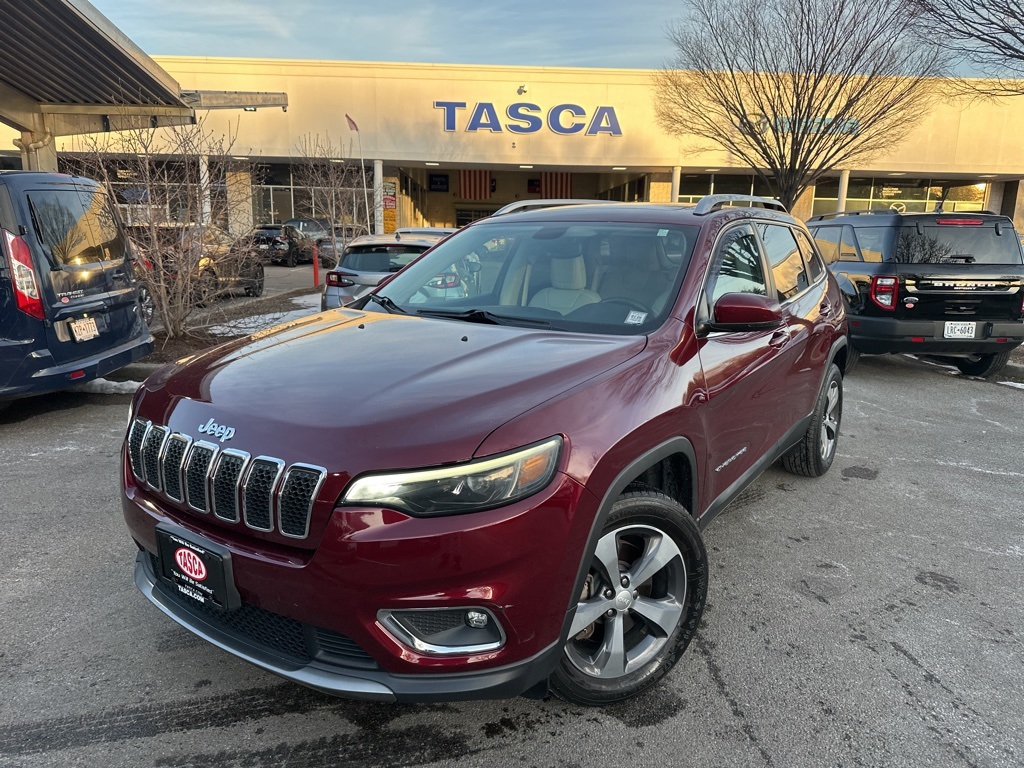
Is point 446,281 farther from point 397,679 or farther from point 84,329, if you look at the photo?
point 84,329

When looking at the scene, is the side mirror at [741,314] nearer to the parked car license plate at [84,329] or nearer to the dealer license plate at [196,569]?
the dealer license plate at [196,569]

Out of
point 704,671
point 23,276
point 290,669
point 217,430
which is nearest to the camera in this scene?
point 290,669

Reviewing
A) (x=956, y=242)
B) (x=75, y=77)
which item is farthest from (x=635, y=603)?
(x=75, y=77)

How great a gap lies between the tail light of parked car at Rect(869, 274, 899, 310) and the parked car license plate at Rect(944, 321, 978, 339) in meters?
0.62

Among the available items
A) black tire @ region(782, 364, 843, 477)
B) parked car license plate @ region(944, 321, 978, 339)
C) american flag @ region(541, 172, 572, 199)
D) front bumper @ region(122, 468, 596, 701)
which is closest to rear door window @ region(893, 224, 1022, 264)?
parked car license plate @ region(944, 321, 978, 339)

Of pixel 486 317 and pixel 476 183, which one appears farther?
pixel 476 183

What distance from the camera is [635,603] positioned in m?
2.36

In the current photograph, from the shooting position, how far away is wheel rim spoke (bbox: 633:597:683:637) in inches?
94.1

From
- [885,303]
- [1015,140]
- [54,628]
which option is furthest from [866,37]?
[1015,140]

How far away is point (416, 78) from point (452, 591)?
2791 centimetres

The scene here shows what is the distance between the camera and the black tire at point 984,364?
8.02 m

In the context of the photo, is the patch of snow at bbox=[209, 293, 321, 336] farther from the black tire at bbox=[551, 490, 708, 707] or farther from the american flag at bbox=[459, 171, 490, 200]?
the american flag at bbox=[459, 171, 490, 200]

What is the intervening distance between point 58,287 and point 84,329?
1.29 feet

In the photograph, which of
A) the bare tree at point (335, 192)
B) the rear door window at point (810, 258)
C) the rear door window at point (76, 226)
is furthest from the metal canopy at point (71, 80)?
the rear door window at point (810, 258)
